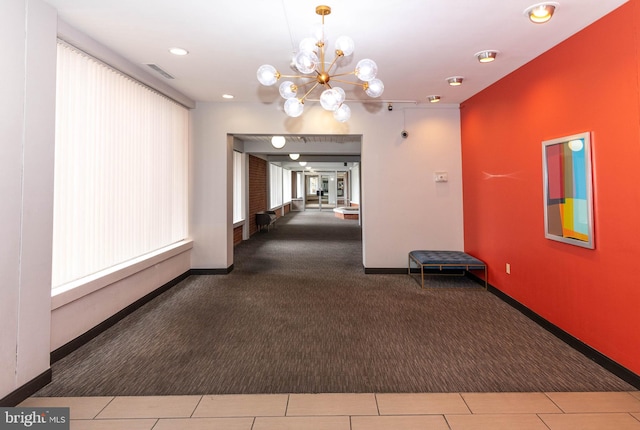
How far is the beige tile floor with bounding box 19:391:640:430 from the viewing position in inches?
73.4

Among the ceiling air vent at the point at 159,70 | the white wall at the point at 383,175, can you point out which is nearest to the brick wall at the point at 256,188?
the white wall at the point at 383,175

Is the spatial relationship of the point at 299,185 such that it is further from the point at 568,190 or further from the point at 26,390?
the point at 26,390

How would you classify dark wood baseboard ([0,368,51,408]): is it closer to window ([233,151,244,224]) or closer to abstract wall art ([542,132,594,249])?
abstract wall art ([542,132,594,249])

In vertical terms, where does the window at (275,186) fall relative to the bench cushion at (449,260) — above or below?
above

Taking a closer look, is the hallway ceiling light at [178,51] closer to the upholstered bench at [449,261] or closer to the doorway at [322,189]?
the upholstered bench at [449,261]

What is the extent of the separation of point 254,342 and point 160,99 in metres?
3.42

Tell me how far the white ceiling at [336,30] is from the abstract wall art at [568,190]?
39.3 inches

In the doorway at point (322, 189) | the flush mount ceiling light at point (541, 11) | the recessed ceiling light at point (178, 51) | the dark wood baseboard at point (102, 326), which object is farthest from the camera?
the doorway at point (322, 189)

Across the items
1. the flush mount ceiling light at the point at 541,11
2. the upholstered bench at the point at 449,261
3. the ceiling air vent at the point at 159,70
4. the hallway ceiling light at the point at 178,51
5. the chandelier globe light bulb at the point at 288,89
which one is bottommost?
the upholstered bench at the point at 449,261

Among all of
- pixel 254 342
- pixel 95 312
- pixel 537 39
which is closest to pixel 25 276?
pixel 95 312

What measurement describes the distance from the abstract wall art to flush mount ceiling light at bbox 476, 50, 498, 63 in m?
1.02

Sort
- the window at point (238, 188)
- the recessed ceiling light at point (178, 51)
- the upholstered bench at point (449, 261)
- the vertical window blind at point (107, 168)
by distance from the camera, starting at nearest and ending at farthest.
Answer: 1. the vertical window blind at point (107, 168)
2. the recessed ceiling light at point (178, 51)
3. the upholstered bench at point (449, 261)
4. the window at point (238, 188)

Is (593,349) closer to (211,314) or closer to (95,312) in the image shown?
(211,314)

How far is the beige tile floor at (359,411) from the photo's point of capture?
6.12 ft
